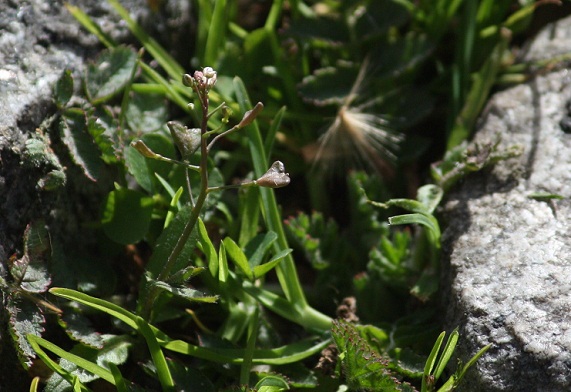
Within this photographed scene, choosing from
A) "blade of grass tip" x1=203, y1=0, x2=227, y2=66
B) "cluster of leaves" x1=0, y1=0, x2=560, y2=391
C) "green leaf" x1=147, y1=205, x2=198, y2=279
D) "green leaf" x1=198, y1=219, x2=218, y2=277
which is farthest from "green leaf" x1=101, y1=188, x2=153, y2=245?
"blade of grass tip" x1=203, y1=0, x2=227, y2=66

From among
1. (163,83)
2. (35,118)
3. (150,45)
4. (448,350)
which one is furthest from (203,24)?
(448,350)

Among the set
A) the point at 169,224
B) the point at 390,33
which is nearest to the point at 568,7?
the point at 390,33

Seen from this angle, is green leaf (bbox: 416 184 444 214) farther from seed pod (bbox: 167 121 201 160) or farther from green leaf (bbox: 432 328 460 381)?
seed pod (bbox: 167 121 201 160)

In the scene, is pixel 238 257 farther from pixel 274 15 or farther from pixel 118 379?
pixel 274 15

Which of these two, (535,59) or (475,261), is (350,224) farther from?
(535,59)

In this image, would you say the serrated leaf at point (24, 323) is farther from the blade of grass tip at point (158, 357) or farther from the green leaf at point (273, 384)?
the green leaf at point (273, 384)

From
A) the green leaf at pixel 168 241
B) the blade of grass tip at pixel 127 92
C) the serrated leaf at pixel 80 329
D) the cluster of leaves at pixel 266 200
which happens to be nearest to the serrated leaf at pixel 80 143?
the cluster of leaves at pixel 266 200
